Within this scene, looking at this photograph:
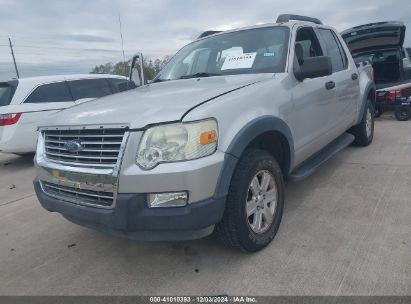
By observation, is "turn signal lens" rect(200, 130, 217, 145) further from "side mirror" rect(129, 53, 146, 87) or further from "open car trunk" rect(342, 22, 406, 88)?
"open car trunk" rect(342, 22, 406, 88)

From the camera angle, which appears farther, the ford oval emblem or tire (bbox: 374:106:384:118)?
tire (bbox: 374:106:384:118)

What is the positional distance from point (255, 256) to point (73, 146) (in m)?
1.59

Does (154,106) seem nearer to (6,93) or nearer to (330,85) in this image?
(330,85)

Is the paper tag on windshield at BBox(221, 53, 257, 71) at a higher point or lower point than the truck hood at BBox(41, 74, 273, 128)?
higher

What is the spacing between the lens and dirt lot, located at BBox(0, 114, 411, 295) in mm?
2436

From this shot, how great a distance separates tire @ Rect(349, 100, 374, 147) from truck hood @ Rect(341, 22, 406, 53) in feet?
8.97

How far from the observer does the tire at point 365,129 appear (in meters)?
5.56

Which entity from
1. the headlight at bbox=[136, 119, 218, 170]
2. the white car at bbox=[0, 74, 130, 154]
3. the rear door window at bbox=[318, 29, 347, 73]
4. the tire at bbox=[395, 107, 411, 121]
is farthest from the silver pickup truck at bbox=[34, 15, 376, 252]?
the tire at bbox=[395, 107, 411, 121]

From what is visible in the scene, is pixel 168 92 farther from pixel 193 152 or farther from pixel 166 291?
pixel 166 291

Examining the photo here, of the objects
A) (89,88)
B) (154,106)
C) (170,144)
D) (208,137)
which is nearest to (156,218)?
(170,144)

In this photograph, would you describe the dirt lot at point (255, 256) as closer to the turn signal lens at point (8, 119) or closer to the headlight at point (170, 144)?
the headlight at point (170, 144)

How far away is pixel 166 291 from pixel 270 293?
0.71 metres

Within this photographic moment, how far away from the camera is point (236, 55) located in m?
3.61

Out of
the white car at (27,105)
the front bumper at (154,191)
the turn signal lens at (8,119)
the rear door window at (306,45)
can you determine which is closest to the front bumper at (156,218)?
the front bumper at (154,191)
